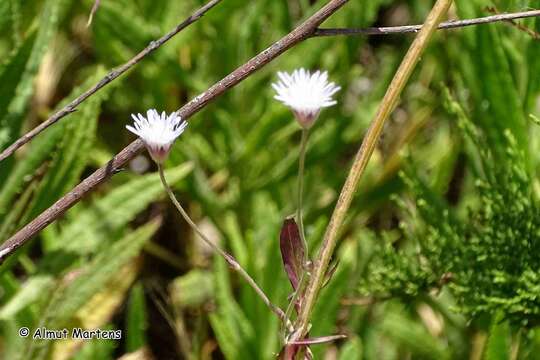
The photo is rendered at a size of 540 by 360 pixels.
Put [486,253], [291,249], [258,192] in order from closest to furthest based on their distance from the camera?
[291,249], [486,253], [258,192]

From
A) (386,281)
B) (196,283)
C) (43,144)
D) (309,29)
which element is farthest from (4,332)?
(309,29)

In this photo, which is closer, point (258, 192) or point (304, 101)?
point (304, 101)

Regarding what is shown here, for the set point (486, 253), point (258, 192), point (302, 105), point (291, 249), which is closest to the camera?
point (302, 105)

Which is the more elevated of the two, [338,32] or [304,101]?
[338,32]

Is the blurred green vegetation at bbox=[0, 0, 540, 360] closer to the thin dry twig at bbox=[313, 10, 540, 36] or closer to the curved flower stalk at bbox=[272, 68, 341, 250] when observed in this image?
the thin dry twig at bbox=[313, 10, 540, 36]

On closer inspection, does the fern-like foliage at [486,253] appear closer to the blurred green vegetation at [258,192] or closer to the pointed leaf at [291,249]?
the blurred green vegetation at [258,192]

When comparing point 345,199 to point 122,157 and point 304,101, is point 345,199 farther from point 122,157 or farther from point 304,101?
point 122,157

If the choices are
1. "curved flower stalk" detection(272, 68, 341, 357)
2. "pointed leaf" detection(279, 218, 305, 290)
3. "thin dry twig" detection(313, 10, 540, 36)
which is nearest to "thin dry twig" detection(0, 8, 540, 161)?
"thin dry twig" detection(313, 10, 540, 36)

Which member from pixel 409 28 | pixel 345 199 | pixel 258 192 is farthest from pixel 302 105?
pixel 258 192
